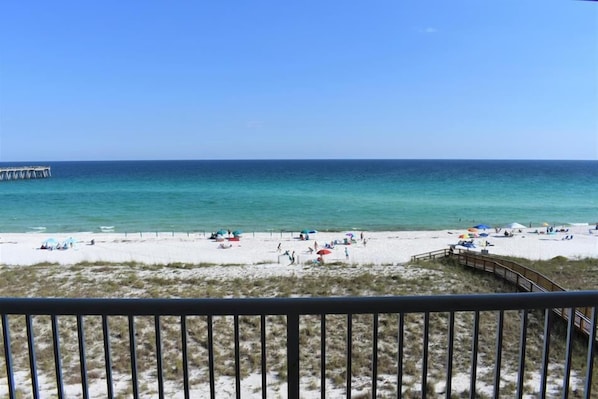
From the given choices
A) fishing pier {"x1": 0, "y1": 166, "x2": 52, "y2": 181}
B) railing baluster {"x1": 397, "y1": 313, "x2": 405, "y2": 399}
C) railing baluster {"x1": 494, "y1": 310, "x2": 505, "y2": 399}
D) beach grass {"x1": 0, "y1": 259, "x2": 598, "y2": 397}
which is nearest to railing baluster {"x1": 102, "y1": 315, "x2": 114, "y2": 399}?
railing baluster {"x1": 397, "y1": 313, "x2": 405, "y2": 399}

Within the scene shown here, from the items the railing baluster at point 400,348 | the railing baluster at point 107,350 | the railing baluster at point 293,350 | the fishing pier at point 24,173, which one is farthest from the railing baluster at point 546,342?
the fishing pier at point 24,173

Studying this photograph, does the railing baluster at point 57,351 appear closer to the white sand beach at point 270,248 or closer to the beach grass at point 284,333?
the beach grass at point 284,333

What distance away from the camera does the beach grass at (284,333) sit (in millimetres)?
4422

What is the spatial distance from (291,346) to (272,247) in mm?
16819

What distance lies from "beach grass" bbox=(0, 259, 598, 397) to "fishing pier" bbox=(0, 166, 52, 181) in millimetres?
59679

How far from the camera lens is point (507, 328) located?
557 cm

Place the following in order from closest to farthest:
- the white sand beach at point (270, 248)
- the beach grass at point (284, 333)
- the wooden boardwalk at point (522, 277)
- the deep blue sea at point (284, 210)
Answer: the beach grass at point (284, 333), the wooden boardwalk at point (522, 277), the white sand beach at point (270, 248), the deep blue sea at point (284, 210)

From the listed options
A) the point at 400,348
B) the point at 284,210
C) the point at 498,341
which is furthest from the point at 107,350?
the point at 284,210

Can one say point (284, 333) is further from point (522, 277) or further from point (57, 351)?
point (522, 277)

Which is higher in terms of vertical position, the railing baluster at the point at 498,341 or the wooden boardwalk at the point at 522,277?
the railing baluster at the point at 498,341

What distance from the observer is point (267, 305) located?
4.09 feet

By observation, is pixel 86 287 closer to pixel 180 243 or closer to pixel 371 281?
pixel 371 281

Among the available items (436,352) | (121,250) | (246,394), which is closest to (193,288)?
(246,394)

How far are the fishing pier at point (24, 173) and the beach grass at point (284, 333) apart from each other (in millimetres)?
59679
